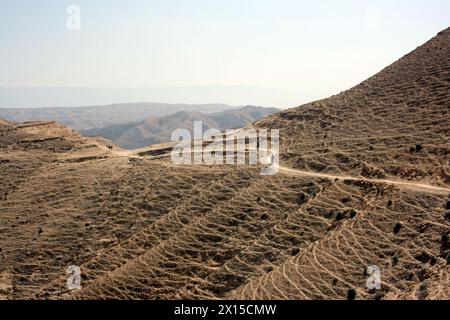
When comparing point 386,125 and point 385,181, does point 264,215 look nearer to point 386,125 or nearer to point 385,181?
point 385,181

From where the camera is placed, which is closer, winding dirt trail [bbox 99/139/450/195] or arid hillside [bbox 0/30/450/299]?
arid hillside [bbox 0/30/450/299]

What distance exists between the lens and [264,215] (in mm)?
30516

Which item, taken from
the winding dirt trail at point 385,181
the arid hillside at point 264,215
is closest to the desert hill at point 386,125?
the arid hillside at point 264,215

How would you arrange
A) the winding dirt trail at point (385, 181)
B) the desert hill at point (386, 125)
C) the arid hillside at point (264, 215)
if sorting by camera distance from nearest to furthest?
the arid hillside at point (264, 215) < the winding dirt trail at point (385, 181) < the desert hill at point (386, 125)

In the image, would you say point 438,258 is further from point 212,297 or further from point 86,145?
point 86,145

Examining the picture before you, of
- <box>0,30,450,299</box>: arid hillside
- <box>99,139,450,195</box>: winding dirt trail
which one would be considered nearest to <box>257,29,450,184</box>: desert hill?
<box>0,30,450,299</box>: arid hillside

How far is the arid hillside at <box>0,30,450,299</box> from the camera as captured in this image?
23562mm

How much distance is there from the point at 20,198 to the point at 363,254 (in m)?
30.3

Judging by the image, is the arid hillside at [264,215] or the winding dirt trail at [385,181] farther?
the winding dirt trail at [385,181]

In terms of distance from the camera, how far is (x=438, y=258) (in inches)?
846

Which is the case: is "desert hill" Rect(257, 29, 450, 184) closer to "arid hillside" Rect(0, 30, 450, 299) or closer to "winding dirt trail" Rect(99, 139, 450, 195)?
"arid hillside" Rect(0, 30, 450, 299)

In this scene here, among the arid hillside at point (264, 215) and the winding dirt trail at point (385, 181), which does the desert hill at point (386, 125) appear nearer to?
the arid hillside at point (264, 215)

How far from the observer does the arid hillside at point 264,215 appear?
77.3ft
